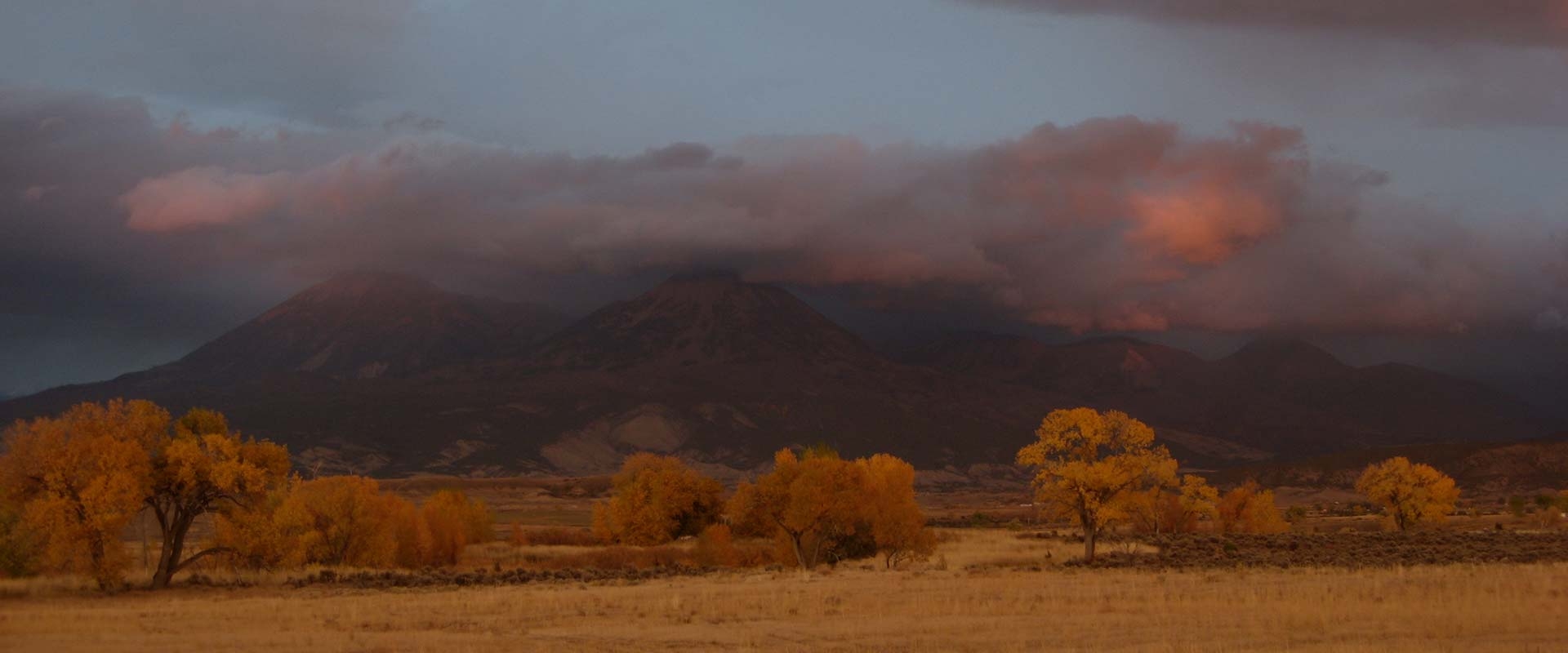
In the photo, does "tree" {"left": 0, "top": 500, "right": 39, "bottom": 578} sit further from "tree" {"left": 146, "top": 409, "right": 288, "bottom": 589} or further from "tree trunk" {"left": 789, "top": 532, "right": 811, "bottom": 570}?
"tree trunk" {"left": 789, "top": 532, "right": 811, "bottom": 570}

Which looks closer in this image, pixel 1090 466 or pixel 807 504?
pixel 1090 466

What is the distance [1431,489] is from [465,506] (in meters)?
67.8

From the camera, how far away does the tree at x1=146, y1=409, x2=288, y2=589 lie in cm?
5006

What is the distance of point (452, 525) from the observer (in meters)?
73.2

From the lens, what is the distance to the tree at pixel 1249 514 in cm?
9175

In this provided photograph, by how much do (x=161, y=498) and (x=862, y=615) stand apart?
1267 inches

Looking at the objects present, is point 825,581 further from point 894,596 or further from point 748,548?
point 748,548

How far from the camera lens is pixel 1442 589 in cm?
3625

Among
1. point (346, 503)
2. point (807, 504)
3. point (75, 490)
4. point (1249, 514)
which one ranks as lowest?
point (1249, 514)

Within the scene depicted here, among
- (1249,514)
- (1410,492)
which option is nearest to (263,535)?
(1249,514)

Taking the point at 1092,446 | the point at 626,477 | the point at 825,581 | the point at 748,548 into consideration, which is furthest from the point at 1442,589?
the point at 626,477

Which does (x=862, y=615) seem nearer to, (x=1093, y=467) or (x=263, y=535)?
(x=1093, y=467)

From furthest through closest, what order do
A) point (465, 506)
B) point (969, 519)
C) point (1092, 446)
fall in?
point (969, 519)
point (465, 506)
point (1092, 446)

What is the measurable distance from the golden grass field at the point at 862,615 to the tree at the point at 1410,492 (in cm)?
4573
